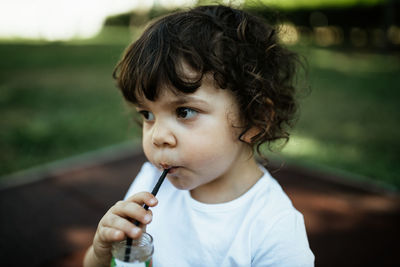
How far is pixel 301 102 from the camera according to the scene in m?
3.66

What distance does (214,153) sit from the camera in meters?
1.10

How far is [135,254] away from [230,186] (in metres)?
0.49

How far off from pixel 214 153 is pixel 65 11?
11603 mm

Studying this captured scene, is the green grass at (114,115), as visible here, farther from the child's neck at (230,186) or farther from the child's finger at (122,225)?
the child's finger at (122,225)

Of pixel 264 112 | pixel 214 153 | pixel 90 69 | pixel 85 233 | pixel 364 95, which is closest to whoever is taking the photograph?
pixel 214 153

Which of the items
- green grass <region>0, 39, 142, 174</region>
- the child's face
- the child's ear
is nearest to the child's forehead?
the child's face

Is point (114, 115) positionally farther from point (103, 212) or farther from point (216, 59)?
point (216, 59)

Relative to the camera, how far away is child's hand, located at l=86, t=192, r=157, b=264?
906 mm

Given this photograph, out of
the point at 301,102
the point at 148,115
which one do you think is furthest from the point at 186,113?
the point at 301,102

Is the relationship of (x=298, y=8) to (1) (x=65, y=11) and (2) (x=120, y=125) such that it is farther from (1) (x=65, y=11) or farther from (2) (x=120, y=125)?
(2) (x=120, y=125)

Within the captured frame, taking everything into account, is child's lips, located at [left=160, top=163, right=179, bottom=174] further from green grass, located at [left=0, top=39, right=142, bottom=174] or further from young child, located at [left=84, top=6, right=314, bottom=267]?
green grass, located at [left=0, top=39, right=142, bottom=174]

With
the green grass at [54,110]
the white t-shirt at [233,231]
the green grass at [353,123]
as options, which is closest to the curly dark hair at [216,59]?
the white t-shirt at [233,231]

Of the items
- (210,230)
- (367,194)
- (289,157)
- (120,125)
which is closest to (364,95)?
(289,157)

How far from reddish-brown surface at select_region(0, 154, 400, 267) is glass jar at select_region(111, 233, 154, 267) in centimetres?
126
